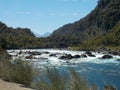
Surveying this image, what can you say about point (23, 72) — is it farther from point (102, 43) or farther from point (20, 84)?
point (102, 43)

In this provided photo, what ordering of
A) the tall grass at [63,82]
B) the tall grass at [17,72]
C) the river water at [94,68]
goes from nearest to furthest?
1. the tall grass at [63,82]
2. the river water at [94,68]
3. the tall grass at [17,72]

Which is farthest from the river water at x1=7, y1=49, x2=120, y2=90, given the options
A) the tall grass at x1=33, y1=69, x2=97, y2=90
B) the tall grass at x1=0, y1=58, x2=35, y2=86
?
the tall grass at x1=0, y1=58, x2=35, y2=86

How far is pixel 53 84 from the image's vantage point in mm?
9703

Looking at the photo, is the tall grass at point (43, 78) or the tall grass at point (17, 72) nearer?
the tall grass at point (43, 78)

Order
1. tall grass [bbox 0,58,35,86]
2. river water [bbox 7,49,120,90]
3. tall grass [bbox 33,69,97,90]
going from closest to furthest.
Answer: tall grass [bbox 33,69,97,90], river water [bbox 7,49,120,90], tall grass [bbox 0,58,35,86]

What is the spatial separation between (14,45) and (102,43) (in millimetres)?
35447

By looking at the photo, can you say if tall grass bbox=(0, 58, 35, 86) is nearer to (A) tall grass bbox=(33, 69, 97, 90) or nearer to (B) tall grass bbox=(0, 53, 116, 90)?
(B) tall grass bbox=(0, 53, 116, 90)

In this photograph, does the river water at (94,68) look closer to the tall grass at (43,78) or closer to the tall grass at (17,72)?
the tall grass at (43,78)

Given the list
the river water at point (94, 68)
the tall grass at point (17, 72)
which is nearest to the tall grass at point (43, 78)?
the tall grass at point (17, 72)

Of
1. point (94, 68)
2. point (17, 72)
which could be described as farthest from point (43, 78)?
point (94, 68)

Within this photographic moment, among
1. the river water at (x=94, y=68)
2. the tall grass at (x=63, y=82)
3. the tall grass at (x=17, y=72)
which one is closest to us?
the tall grass at (x=63, y=82)

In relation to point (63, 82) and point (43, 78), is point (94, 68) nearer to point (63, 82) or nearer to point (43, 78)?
point (43, 78)

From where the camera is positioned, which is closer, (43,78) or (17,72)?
(43,78)

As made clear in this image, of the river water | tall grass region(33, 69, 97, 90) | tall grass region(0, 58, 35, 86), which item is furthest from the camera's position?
tall grass region(0, 58, 35, 86)
